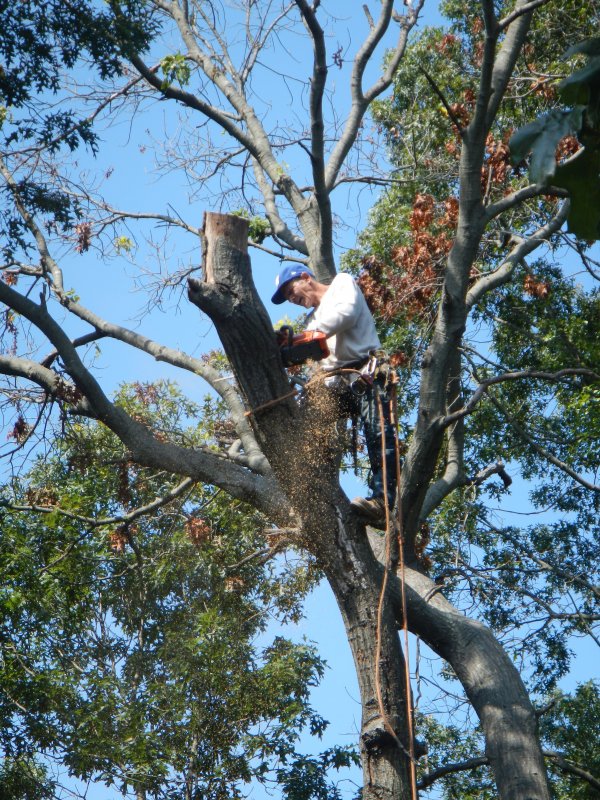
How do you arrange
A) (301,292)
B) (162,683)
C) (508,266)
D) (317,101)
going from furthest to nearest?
1. (162,683)
2. (508,266)
3. (317,101)
4. (301,292)

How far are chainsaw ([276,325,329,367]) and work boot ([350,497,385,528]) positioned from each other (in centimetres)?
68

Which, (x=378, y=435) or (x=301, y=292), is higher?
(x=301, y=292)

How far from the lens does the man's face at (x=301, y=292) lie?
5113 mm

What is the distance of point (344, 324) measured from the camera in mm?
4645

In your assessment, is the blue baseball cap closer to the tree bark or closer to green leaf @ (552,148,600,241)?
the tree bark

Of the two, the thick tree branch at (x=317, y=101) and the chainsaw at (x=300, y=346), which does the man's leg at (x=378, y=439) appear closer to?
the chainsaw at (x=300, y=346)

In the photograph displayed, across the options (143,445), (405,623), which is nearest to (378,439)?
(405,623)

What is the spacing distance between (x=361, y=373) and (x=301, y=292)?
26.3 inches

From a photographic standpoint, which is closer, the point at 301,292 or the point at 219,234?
the point at 219,234

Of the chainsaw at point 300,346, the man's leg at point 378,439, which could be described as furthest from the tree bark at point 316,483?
A: the man's leg at point 378,439

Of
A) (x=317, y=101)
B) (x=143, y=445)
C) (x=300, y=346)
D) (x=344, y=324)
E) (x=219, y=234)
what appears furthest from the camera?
(x=317, y=101)

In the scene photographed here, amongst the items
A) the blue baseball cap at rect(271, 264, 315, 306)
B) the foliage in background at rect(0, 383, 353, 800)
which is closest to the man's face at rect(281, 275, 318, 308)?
the blue baseball cap at rect(271, 264, 315, 306)

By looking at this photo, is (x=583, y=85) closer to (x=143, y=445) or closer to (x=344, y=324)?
(x=344, y=324)

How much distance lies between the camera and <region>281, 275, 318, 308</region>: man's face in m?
5.11
